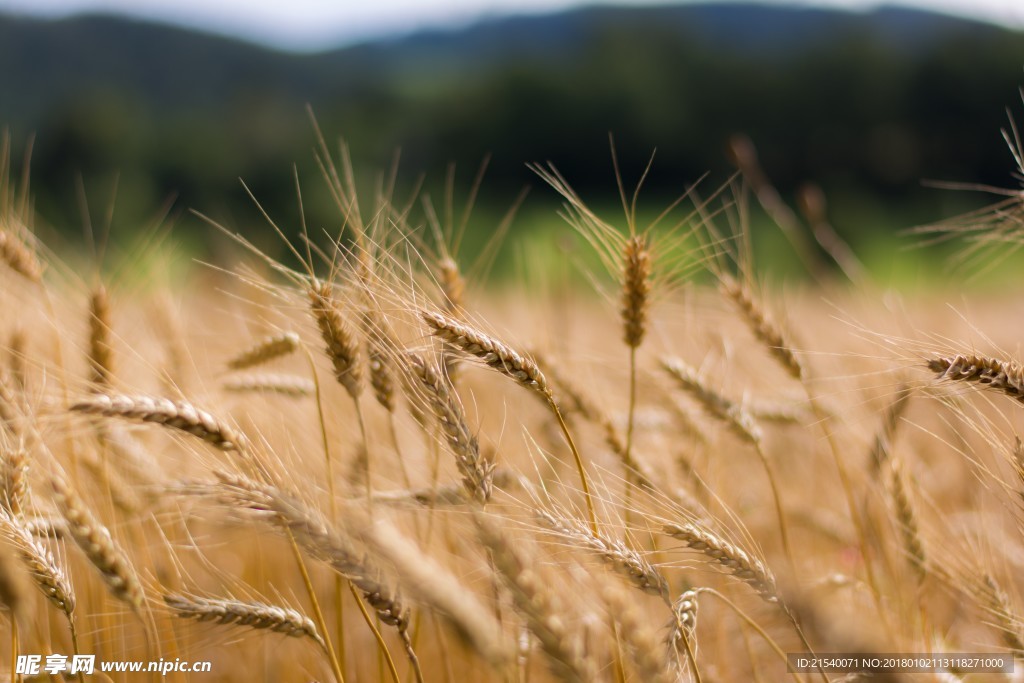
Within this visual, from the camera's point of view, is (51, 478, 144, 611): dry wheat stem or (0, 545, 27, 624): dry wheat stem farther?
(51, 478, 144, 611): dry wheat stem

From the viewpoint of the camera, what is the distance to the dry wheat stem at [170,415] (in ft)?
3.07

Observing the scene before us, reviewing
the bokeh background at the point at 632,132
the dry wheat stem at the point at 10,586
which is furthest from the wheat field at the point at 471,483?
the bokeh background at the point at 632,132

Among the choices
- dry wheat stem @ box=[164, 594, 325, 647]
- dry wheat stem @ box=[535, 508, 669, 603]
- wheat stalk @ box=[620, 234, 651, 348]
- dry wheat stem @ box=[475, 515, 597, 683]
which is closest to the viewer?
dry wheat stem @ box=[475, 515, 597, 683]

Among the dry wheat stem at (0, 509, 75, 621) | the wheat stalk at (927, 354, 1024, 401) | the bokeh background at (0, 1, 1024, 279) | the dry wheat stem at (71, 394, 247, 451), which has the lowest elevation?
the dry wheat stem at (0, 509, 75, 621)

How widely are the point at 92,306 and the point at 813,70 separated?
50.1 meters

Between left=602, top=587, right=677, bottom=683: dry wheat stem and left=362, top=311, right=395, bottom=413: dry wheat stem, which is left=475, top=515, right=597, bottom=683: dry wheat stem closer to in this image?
left=602, top=587, right=677, bottom=683: dry wheat stem

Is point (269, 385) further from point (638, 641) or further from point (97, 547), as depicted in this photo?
point (638, 641)

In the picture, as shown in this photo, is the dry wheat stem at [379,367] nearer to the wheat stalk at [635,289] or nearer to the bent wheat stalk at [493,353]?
the bent wheat stalk at [493,353]

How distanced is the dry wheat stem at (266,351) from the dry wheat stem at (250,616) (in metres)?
0.47

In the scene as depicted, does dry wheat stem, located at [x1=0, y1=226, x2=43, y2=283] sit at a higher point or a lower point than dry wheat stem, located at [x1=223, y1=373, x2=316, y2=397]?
higher

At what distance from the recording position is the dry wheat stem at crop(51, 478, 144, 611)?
0.98 m

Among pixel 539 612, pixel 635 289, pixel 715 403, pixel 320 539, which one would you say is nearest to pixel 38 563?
pixel 320 539

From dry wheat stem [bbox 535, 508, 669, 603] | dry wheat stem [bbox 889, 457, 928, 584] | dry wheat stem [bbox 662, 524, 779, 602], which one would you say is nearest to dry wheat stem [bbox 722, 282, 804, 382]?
dry wheat stem [bbox 889, 457, 928, 584]

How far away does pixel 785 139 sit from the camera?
44.2 meters
